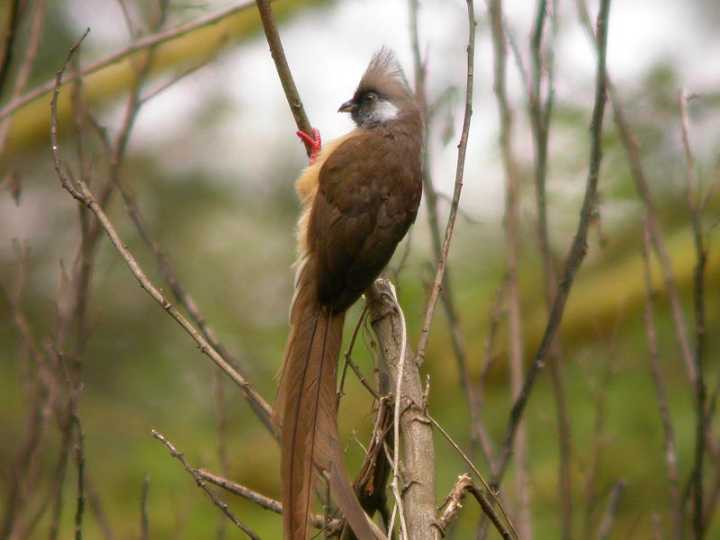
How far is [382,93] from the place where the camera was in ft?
14.4

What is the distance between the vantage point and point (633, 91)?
5.66m

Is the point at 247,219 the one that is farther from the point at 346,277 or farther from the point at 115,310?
the point at 346,277

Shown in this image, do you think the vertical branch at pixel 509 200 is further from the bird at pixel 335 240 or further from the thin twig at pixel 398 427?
the thin twig at pixel 398 427

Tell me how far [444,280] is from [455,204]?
696mm

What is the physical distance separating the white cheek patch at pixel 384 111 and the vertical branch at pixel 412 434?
57.8 inches

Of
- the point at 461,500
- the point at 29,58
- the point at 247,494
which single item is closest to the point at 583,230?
the point at 461,500

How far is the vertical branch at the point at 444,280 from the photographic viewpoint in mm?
3461

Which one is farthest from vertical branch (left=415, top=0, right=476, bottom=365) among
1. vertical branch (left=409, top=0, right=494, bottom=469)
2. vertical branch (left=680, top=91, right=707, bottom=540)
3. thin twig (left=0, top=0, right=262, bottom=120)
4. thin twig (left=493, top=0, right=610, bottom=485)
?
thin twig (left=0, top=0, right=262, bottom=120)

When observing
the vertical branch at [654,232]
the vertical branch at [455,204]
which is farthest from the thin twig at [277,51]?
the vertical branch at [654,232]

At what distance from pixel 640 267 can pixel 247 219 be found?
335cm

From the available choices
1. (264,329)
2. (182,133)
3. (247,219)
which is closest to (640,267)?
(264,329)

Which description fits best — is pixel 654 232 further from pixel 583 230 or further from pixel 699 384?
pixel 583 230

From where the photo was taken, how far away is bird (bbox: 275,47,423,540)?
2902 millimetres

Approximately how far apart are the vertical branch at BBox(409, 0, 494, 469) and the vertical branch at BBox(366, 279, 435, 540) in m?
0.50
